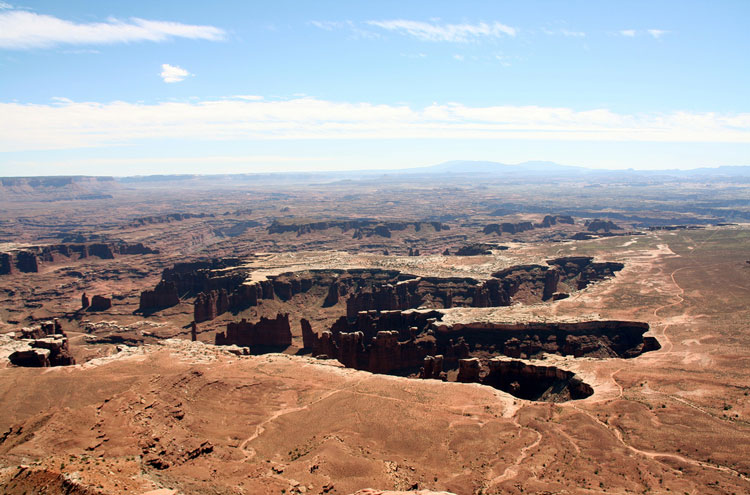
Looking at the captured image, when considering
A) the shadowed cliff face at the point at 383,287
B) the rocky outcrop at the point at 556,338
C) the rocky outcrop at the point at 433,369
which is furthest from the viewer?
the shadowed cliff face at the point at 383,287

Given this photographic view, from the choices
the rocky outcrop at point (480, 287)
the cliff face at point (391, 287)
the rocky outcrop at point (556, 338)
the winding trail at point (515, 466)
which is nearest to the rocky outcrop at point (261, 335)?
the cliff face at point (391, 287)

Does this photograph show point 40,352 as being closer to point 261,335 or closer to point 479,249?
point 261,335

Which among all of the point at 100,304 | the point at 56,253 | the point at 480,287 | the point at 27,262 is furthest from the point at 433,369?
the point at 56,253

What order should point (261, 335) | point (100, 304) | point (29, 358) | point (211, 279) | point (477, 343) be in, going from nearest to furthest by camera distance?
point (29, 358)
point (477, 343)
point (261, 335)
point (100, 304)
point (211, 279)

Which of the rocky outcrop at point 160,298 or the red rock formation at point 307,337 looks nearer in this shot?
the red rock formation at point 307,337

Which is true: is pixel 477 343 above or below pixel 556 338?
below

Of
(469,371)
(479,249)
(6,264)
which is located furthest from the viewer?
(479,249)

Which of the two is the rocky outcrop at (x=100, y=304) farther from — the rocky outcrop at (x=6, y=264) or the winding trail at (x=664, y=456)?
the winding trail at (x=664, y=456)

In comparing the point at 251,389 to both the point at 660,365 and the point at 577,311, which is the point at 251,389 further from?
the point at 577,311

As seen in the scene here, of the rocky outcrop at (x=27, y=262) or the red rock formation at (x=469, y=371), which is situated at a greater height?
the red rock formation at (x=469, y=371)

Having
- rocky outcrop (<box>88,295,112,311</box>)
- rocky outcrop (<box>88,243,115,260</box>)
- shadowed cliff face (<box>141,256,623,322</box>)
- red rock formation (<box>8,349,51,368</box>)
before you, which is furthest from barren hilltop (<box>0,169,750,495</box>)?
rocky outcrop (<box>88,243,115,260</box>)
